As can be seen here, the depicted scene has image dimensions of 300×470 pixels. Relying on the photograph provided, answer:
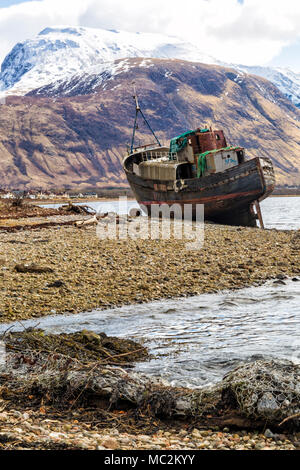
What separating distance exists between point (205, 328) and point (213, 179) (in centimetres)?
2748

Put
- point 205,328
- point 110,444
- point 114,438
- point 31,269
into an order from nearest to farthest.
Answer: point 110,444
point 114,438
point 205,328
point 31,269

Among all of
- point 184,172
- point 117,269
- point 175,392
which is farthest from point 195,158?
point 175,392

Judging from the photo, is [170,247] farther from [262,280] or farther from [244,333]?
[244,333]

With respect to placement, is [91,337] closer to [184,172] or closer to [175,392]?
[175,392]

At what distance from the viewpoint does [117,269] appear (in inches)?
713

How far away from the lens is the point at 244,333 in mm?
11820

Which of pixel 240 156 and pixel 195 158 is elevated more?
pixel 195 158

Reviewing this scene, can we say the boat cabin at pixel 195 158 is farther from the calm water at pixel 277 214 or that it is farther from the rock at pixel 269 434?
the rock at pixel 269 434

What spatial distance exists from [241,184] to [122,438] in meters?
33.6

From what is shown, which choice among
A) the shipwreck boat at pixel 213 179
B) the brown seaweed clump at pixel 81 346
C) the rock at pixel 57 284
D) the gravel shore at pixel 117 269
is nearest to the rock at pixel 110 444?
the brown seaweed clump at pixel 81 346

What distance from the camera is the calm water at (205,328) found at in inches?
373

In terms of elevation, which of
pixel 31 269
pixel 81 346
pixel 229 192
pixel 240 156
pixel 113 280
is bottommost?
pixel 81 346
